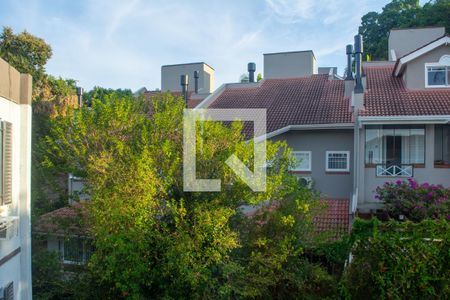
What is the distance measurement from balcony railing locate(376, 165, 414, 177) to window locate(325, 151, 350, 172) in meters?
1.51

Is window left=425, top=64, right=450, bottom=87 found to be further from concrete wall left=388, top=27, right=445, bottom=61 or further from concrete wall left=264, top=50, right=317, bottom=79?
concrete wall left=264, top=50, right=317, bottom=79

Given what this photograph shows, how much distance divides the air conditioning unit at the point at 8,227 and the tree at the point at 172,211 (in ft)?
5.20

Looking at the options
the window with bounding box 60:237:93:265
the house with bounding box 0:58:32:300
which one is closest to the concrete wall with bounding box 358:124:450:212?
the window with bounding box 60:237:93:265

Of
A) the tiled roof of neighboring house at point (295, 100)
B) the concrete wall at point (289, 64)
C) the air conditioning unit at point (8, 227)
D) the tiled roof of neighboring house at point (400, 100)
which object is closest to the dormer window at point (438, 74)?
the tiled roof of neighboring house at point (400, 100)

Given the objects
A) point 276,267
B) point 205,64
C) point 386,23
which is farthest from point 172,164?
point 386,23

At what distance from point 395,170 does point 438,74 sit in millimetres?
4741

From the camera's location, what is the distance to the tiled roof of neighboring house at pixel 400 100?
1532 cm

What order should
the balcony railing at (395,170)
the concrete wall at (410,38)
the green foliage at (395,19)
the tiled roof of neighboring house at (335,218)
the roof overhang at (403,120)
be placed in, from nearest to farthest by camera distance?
the tiled roof of neighboring house at (335,218) → the roof overhang at (403,120) → the balcony railing at (395,170) → the concrete wall at (410,38) → the green foliage at (395,19)

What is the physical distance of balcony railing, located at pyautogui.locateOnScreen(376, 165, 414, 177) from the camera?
50.7 feet

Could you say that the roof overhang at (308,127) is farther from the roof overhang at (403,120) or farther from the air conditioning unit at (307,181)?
the air conditioning unit at (307,181)

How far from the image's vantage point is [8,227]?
8180 millimetres

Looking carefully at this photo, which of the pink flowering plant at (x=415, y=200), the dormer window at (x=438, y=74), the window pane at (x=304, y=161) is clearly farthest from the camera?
the window pane at (x=304, y=161)

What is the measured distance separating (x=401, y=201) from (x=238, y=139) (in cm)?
634

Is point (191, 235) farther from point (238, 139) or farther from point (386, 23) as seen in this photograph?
point (386, 23)
